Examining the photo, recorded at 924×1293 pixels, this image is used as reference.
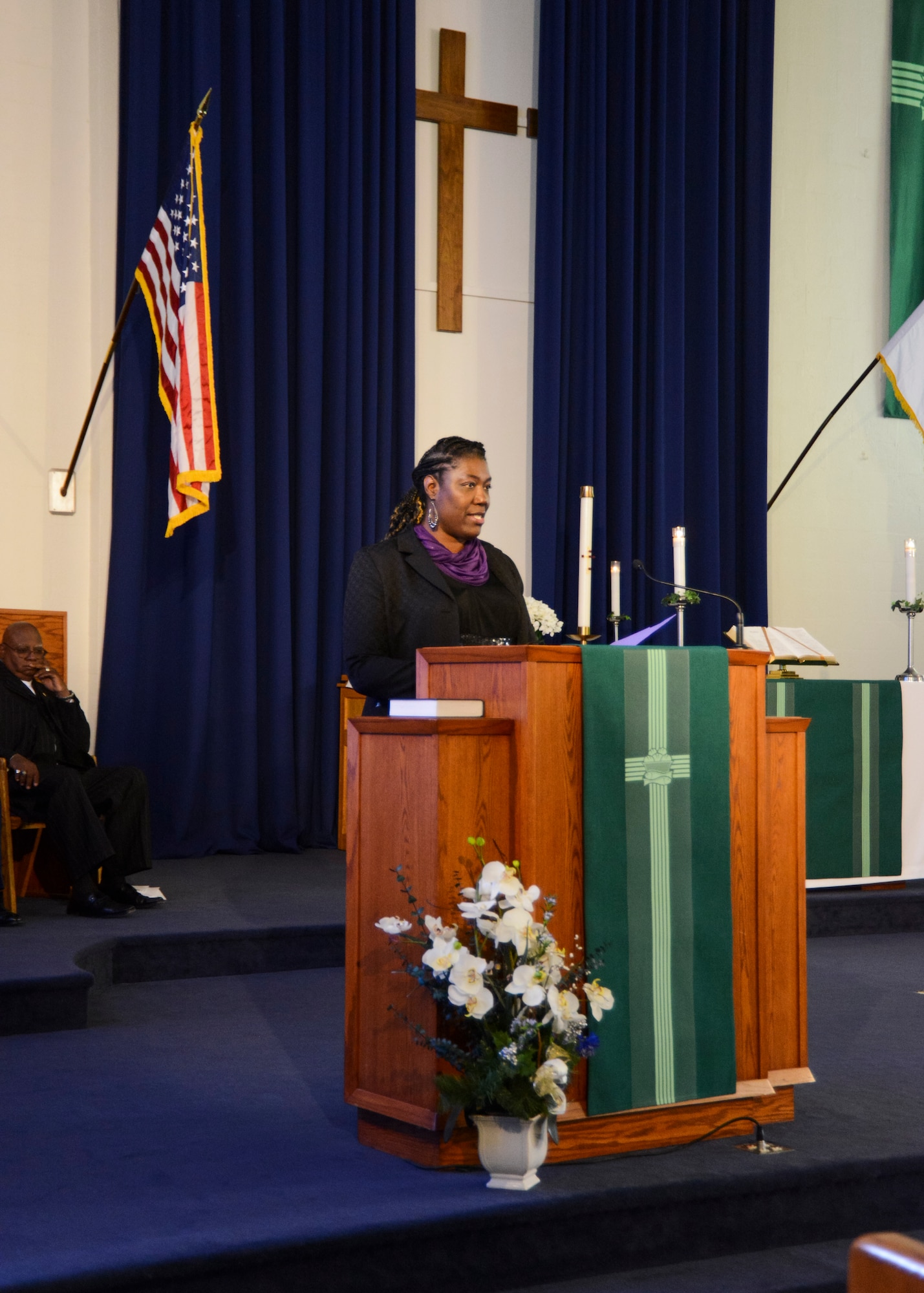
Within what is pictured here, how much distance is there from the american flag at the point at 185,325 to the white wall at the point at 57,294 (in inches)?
21.1

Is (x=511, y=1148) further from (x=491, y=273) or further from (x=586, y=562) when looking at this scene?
(x=491, y=273)

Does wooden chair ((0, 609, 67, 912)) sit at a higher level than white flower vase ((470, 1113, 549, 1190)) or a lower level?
higher

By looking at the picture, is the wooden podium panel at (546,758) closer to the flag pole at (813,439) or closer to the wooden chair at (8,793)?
the wooden chair at (8,793)

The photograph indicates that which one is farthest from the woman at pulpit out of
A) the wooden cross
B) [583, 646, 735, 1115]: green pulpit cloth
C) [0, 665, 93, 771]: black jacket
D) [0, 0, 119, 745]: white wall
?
the wooden cross

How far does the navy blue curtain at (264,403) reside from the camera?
17.9 ft

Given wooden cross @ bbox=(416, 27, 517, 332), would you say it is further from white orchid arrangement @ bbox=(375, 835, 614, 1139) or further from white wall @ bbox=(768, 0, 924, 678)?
white orchid arrangement @ bbox=(375, 835, 614, 1139)

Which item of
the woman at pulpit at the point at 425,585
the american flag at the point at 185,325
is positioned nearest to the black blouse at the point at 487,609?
the woman at pulpit at the point at 425,585

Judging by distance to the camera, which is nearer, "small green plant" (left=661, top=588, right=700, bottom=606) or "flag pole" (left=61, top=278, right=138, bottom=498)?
"small green plant" (left=661, top=588, right=700, bottom=606)

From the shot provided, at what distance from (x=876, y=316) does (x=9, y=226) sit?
4468 mm

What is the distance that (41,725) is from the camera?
4.65 m

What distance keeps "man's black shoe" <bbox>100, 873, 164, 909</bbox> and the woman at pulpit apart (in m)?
1.81

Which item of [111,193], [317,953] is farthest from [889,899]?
[111,193]

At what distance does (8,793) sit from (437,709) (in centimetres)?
241

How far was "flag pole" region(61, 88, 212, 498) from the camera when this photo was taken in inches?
197
